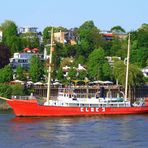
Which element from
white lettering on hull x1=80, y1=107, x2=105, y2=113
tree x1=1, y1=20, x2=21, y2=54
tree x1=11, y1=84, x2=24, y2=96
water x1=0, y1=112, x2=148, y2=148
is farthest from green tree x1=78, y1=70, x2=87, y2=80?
water x1=0, y1=112, x2=148, y2=148

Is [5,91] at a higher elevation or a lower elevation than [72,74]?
lower

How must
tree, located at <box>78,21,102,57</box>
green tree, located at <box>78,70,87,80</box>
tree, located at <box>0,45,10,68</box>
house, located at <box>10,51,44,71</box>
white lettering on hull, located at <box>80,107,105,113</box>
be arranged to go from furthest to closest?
Result: tree, located at <box>78,21,102,57</box>
house, located at <box>10,51,44,71</box>
tree, located at <box>0,45,10,68</box>
green tree, located at <box>78,70,87,80</box>
white lettering on hull, located at <box>80,107,105,113</box>

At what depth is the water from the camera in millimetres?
35875

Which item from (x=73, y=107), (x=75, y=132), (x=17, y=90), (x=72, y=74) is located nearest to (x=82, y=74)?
(x=72, y=74)

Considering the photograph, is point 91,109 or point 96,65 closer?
point 91,109

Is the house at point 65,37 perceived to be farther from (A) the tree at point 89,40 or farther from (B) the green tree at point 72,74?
(B) the green tree at point 72,74

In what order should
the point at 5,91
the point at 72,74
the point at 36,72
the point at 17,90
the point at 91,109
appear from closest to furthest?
the point at 91,109
the point at 5,91
the point at 17,90
the point at 36,72
the point at 72,74

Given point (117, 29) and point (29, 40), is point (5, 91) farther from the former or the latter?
point (117, 29)

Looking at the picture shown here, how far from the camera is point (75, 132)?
4038cm

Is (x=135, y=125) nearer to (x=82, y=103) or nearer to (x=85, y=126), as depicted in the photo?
(x=85, y=126)

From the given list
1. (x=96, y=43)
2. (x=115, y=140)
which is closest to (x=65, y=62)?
(x=96, y=43)

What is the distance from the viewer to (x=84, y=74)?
71375 millimetres

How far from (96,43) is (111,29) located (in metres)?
28.2

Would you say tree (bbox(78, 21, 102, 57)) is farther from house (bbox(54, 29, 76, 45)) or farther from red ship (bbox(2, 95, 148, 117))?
red ship (bbox(2, 95, 148, 117))
